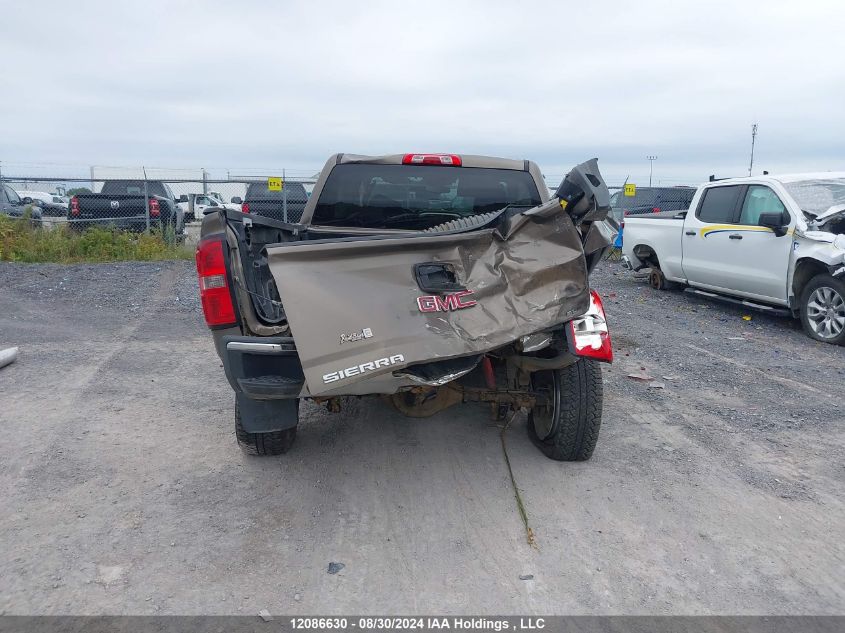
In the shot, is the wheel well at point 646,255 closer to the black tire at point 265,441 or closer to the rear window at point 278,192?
the rear window at point 278,192

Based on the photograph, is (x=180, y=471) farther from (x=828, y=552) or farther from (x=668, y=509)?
(x=828, y=552)

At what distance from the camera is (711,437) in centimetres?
507

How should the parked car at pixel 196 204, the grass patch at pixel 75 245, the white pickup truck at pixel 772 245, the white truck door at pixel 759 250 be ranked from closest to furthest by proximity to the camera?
1. the white pickup truck at pixel 772 245
2. the white truck door at pixel 759 250
3. the grass patch at pixel 75 245
4. the parked car at pixel 196 204

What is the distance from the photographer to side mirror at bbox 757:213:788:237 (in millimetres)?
8273

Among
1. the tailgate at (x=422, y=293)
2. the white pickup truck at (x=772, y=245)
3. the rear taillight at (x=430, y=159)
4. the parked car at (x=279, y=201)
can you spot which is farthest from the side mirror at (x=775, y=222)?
the parked car at (x=279, y=201)

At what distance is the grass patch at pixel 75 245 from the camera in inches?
526

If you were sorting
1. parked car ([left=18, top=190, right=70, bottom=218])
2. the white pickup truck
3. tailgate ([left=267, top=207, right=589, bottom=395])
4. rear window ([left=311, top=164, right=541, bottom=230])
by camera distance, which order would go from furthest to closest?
1. parked car ([left=18, top=190, right=70, bottom=218])
2. the white pickup truck
3. rear window ([left=311, top=164, right=541, bottom=230])
4. tailgate ([left=267, top=207, right=589, bottom=395])

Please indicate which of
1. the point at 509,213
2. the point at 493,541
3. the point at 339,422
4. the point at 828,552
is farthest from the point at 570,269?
the point at 339,422

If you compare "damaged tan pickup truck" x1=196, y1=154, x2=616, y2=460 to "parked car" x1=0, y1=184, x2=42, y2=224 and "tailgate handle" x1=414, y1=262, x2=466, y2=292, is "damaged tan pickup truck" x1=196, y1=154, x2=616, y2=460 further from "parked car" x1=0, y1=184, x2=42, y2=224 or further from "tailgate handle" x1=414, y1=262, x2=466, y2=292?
"parked car" x1=0, y1=184, x2=42, y2=224

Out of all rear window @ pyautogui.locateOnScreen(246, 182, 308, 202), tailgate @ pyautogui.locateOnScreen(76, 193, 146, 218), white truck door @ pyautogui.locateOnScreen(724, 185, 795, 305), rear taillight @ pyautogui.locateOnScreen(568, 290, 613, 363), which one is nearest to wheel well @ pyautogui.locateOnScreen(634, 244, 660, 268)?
white truck door @ pyautogui.locateOnScreen(724, 185, 795, 305)

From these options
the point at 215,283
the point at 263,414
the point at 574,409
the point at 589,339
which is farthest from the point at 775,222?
the point at 215,283

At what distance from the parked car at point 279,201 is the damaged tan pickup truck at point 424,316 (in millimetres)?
12105

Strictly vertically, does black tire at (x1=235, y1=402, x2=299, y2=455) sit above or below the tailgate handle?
below

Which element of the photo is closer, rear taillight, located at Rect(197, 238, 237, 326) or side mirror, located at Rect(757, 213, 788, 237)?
rear taillight, located at Rect(197, 238, 237, 326)
